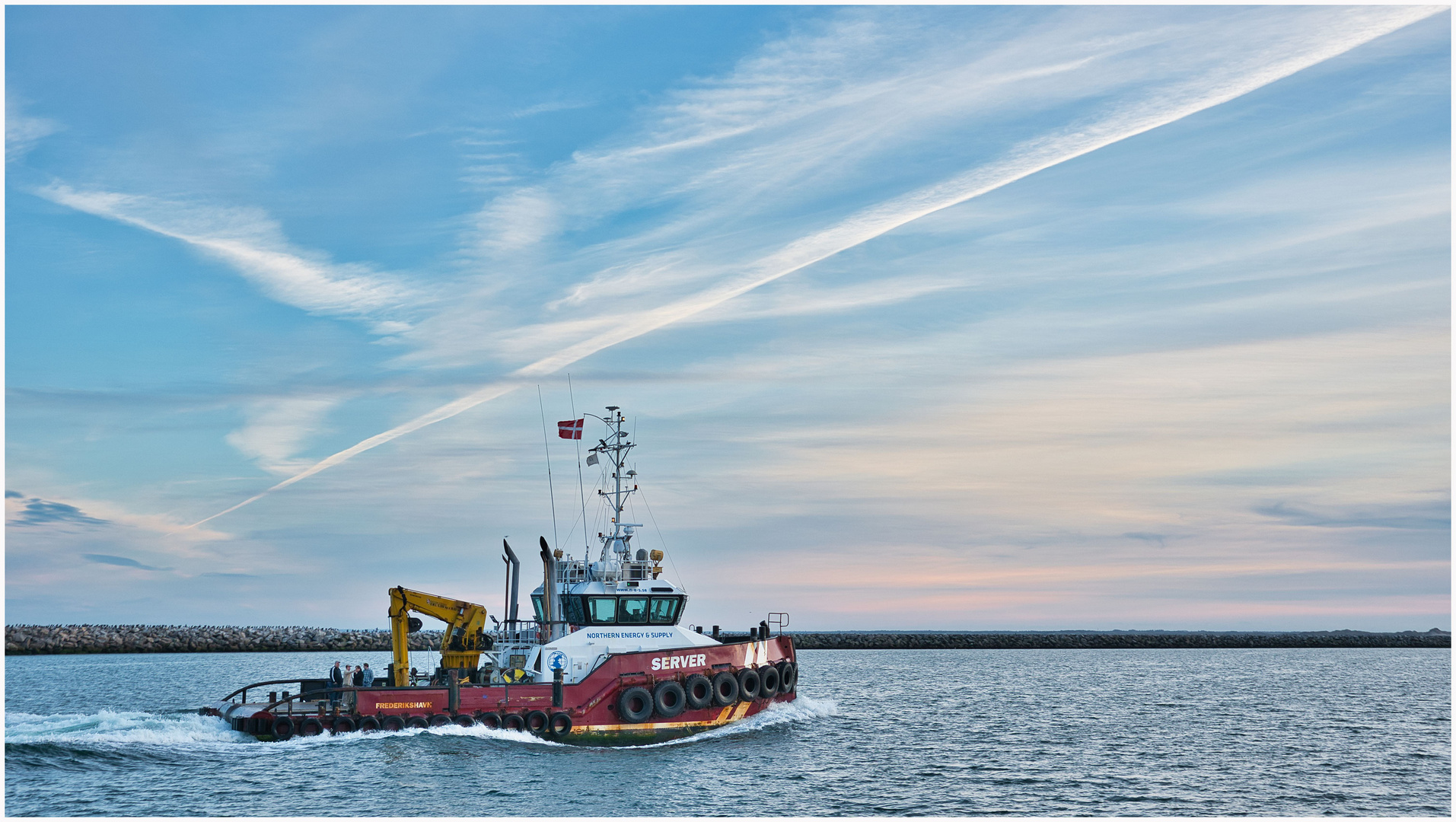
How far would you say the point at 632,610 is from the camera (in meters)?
29.4

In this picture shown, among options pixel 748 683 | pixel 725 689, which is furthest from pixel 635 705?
pixel 748 683

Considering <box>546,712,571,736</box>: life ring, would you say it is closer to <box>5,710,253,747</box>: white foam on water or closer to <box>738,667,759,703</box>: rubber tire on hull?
<box>738,667,759,703</box>: rubber tire on hull

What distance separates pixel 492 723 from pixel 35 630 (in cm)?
8694

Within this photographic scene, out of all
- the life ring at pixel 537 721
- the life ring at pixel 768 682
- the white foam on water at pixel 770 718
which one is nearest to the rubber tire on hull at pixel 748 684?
the life ring at pixel 768 682

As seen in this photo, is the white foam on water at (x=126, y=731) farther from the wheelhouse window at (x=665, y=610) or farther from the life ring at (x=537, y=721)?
the wheelhouse window at (x=665, y=610)

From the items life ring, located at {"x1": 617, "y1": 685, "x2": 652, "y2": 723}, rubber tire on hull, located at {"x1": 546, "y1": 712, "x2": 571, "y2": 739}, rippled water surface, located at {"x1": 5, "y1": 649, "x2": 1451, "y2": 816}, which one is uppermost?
life ring, located at {"x1": 617, "y1": 685, "x2": 652, "y2": 723}

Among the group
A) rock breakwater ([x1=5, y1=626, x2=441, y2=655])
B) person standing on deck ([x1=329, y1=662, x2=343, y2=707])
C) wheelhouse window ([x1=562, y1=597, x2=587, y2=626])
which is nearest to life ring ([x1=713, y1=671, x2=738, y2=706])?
wheelhouse window ([x1=562, y1=597, x2=587, y2=626])

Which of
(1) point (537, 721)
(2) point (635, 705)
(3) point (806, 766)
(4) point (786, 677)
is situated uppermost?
(4) point (786, 677)

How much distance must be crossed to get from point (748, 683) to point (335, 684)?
11121 mm

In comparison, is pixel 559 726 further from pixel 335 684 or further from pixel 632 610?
pixel 335 684

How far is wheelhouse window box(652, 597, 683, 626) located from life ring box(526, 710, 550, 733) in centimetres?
419

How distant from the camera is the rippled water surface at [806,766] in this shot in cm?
2186

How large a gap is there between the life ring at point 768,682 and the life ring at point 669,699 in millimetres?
3026

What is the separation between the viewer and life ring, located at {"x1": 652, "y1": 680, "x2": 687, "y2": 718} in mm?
27672
